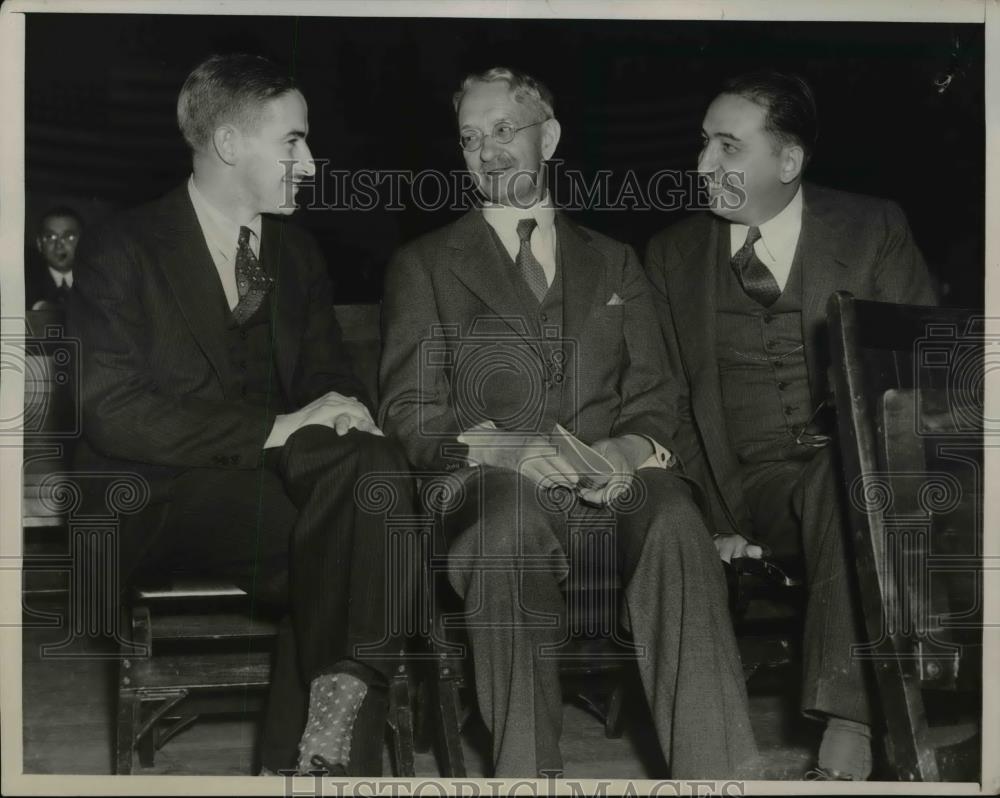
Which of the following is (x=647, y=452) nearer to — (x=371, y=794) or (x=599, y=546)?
(x=599, y=546)

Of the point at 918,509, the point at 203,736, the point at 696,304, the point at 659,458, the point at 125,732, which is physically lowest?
the point at 203,736

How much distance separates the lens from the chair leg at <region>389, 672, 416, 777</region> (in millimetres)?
3576

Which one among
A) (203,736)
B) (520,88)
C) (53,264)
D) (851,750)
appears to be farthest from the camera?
(203,736)

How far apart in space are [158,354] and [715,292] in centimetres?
151

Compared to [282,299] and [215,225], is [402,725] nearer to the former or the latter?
[282,299]

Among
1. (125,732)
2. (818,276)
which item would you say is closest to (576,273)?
(818,276)

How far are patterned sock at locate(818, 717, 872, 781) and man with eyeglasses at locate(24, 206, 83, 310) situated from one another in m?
2.26

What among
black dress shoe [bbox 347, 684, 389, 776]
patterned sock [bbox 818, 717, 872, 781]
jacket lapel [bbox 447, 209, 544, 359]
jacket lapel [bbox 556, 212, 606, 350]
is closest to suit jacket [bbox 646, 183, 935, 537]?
jacket lapel [bbox 556, 212, 606, 350]

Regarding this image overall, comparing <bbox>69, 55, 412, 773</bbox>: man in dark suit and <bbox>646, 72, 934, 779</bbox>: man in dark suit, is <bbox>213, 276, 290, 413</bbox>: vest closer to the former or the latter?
<bbox>69, 55, 412, 773</bbox>: man in dark suit

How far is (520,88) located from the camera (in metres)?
3.82

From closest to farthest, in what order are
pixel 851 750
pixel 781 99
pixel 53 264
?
pixel 851 750 → pixel 53 264 → pixel 781 99

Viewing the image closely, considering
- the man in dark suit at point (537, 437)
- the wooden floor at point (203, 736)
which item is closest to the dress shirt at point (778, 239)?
the man in dark suit at point (537, 437)

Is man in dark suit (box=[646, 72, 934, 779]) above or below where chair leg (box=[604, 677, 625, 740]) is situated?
above

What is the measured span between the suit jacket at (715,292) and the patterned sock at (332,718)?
1.14 meters
